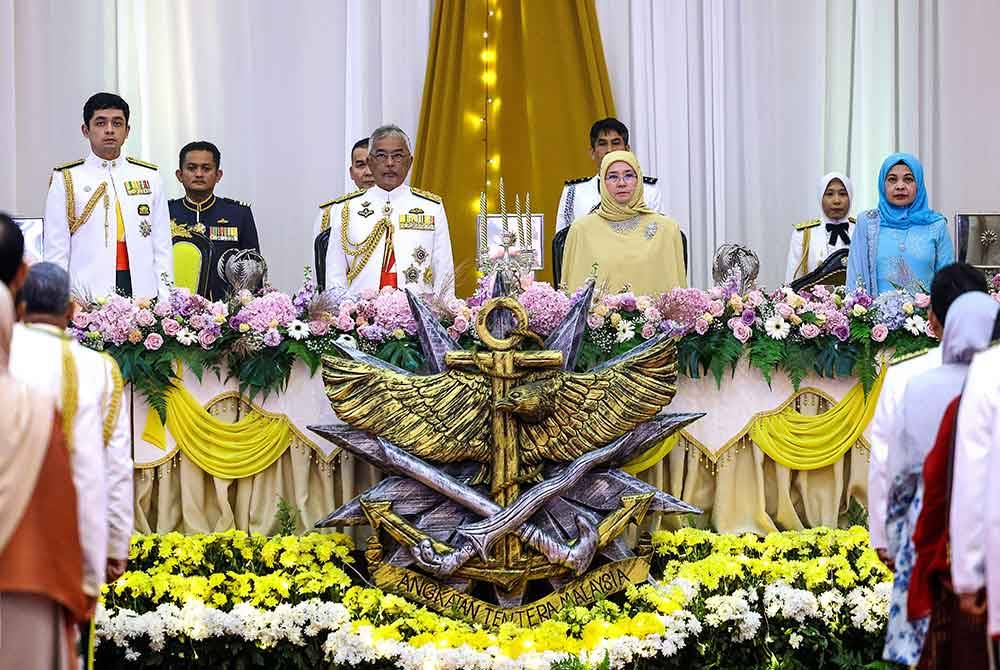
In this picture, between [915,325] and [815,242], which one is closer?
[915,325]

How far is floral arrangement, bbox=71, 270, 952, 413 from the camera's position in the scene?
5652 millimetres

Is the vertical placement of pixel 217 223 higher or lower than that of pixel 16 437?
higher

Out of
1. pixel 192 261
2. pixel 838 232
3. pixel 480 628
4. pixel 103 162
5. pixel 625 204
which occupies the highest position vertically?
pixel 103 162

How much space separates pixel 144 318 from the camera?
5.66 metres

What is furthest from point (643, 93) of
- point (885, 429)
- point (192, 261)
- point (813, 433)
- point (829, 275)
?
point (885, 429)

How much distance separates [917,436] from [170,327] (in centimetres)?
312

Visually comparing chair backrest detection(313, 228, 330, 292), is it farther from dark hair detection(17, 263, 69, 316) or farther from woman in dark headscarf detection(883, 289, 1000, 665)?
woman in dark headscarf detection(883, 289, 1000, 665)

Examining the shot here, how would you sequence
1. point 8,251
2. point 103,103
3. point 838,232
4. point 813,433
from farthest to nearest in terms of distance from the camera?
point 838,232 < point 103,103 < point 813,433 < point 8,251

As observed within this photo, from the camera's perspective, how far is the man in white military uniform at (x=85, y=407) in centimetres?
329

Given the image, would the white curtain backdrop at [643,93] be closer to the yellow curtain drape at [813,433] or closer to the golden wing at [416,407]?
the yellow curtain drape at [813,433]

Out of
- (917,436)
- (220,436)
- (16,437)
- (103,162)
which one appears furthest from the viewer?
(103,162)

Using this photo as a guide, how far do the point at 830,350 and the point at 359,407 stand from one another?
1.96 m

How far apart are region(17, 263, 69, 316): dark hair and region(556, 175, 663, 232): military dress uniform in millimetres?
4659

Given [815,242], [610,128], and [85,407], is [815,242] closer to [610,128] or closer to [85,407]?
[610,128]
